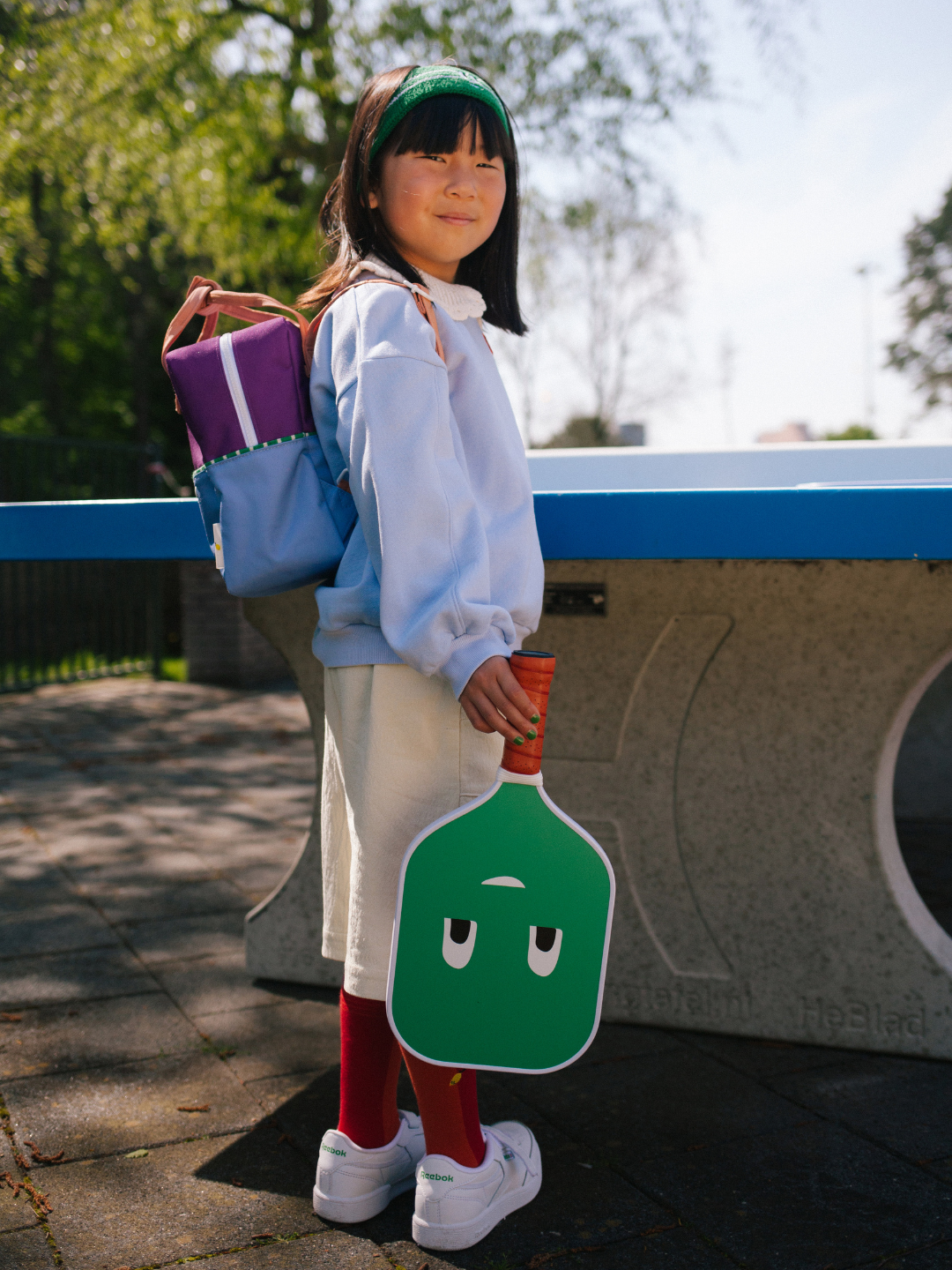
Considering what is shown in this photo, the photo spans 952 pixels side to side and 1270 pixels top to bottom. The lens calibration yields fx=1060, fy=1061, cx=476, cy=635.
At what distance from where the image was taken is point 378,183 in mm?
1542

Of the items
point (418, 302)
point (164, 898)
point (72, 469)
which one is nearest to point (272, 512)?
point (418, 302)

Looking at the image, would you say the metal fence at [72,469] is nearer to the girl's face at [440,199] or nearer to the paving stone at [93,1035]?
the paving stone at [93,1035]

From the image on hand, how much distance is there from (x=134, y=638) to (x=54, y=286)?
42.3ft

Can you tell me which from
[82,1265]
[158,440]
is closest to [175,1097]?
[82,1265]

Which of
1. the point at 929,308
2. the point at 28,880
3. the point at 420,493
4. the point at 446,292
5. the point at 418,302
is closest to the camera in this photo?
the point at 420,493

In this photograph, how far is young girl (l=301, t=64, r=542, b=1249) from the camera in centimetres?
134

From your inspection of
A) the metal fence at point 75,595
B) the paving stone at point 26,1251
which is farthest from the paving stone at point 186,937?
the metal fence at point 75,595

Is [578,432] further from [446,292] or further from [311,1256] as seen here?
[311,1256]

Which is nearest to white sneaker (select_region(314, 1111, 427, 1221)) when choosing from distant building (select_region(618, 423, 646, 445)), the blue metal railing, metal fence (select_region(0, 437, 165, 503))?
the blue metal railing

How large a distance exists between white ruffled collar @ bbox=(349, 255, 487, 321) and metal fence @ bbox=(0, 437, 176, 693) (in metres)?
6.94

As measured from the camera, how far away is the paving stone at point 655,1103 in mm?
1815

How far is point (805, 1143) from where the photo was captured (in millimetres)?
1794

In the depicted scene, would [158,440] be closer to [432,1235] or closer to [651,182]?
[651,182]

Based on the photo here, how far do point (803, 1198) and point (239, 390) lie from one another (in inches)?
57.6
